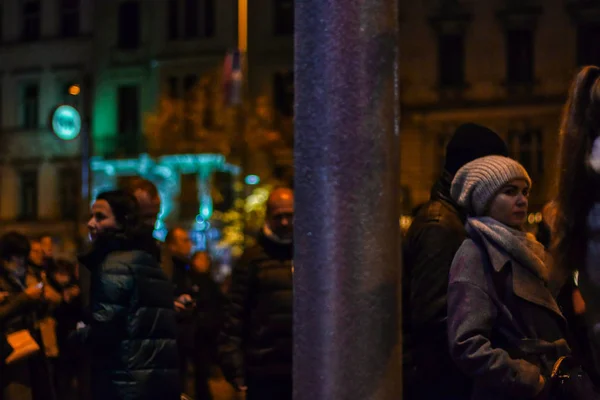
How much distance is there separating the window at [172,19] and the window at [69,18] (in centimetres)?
525

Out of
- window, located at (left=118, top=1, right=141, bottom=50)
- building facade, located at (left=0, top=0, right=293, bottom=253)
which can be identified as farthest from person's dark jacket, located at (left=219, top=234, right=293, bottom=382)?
window, located at (left=118, top=1, right=141, bottom=50)

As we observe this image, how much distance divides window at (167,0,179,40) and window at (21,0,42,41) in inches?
291

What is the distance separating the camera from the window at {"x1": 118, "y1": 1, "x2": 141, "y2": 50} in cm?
4503

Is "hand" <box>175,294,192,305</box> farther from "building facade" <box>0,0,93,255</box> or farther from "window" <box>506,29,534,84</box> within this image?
"building facade" <box>0,0,93,255</box>

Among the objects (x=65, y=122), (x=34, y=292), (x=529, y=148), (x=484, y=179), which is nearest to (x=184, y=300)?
(x=34, y=292)

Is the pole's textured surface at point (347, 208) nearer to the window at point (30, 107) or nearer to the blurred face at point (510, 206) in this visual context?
the blurred face at point (510, 206)

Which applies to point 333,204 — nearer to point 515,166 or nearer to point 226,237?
point 515,166

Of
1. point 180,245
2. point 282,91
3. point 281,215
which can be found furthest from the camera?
point 282,91

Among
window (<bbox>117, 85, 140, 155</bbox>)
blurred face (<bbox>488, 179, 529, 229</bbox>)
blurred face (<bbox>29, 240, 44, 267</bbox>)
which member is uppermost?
window (<bbox>117, 85, 140, 155</bbox>)

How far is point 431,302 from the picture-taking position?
434 centimetres

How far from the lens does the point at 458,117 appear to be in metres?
37.9

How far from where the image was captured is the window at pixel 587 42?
36375mm

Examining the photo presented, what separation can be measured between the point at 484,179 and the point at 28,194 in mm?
45714

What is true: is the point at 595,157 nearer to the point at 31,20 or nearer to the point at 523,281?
the point at 523,281
